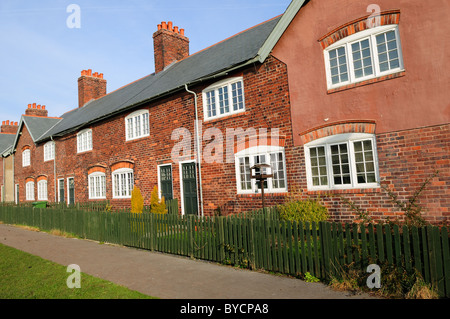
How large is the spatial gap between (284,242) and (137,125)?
11293mm

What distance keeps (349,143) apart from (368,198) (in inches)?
61.8

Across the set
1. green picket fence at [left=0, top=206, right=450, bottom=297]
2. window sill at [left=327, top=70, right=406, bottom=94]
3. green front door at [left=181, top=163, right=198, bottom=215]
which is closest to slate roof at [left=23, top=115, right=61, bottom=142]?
green picket fence at [left=0, top=206, right=450, bottom=297]

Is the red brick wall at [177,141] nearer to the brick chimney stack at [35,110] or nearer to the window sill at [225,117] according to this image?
the window sill at [225,117]

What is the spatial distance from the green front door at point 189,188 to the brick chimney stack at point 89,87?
16993mm

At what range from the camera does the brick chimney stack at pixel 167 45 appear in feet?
60.2

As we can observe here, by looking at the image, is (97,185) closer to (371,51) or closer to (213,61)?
(213,61)

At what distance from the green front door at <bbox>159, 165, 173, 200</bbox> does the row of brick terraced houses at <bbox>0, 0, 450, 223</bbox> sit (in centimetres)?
5

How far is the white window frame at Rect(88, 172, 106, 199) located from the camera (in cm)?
1747

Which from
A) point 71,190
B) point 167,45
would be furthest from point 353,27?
point 71,190

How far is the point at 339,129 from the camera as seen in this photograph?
8.45m

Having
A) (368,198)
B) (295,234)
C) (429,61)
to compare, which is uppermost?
(429,61)
